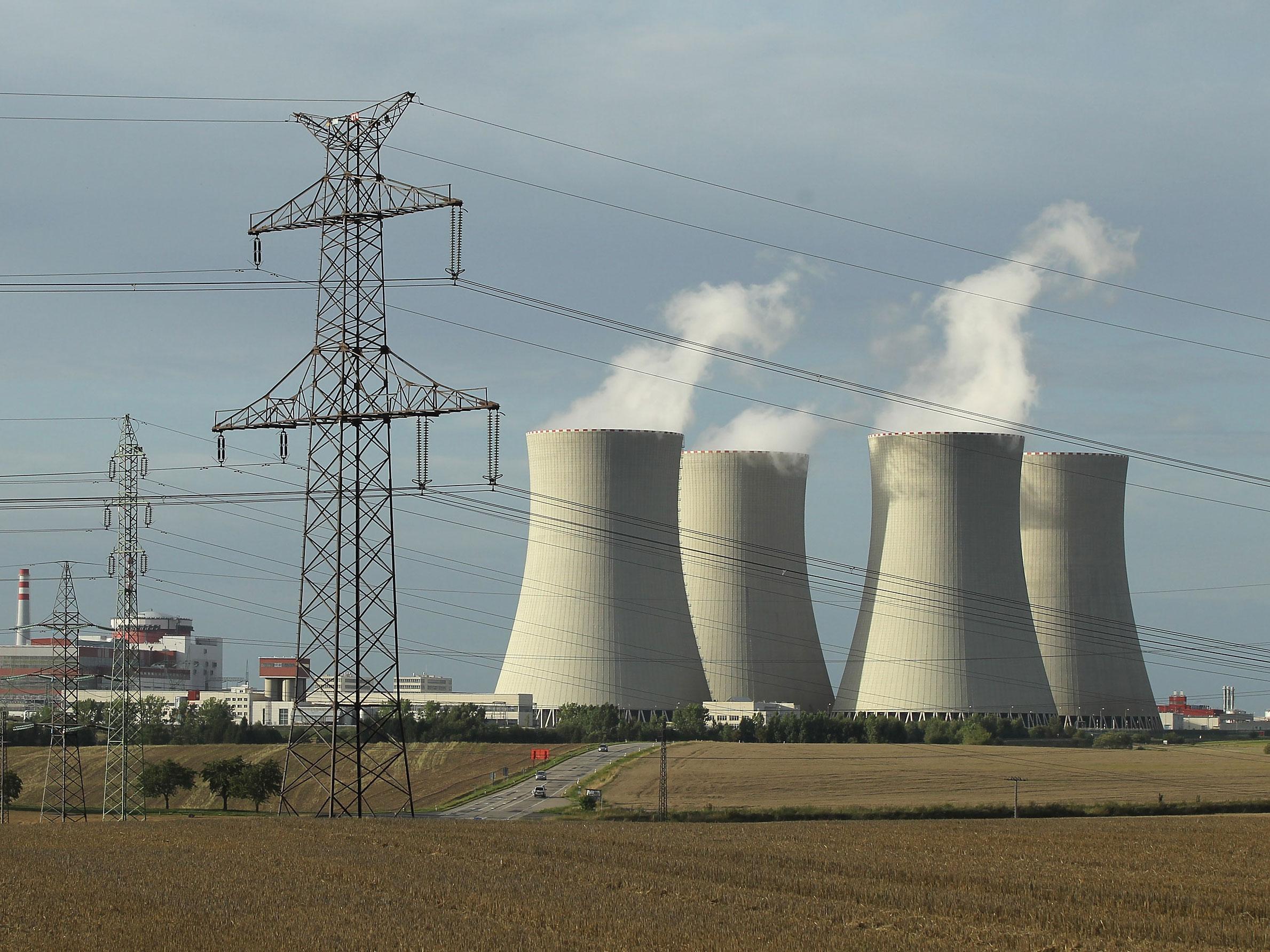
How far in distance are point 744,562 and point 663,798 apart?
2015 cm


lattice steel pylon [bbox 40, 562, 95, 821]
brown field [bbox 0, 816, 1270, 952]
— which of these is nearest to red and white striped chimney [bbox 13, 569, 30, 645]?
lattice steel pylon [bbox 40, 562, 95, 821]

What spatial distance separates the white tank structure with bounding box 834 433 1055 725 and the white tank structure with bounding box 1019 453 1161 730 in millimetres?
3530

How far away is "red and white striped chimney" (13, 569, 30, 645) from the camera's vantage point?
116750 millimetres

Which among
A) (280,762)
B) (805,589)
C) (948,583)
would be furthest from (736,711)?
(280,762)

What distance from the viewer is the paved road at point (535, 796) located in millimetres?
36312

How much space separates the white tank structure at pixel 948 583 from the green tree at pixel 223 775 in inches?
765

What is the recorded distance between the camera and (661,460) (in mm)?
45188

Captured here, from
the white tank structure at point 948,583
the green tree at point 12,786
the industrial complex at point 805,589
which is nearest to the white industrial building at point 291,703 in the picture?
the industrial complex at point 805,589

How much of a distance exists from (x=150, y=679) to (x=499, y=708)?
215 feet

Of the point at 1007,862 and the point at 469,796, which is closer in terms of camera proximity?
the point at 1007,862

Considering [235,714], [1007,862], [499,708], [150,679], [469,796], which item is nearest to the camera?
[1007,862]

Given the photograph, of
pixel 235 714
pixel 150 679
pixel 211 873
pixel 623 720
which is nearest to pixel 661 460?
pixel 623 720

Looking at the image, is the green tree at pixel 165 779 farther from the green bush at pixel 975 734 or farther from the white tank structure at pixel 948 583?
the green bush at pixel 975 734

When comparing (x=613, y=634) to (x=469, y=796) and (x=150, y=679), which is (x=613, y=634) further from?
(x=150, y=679)
